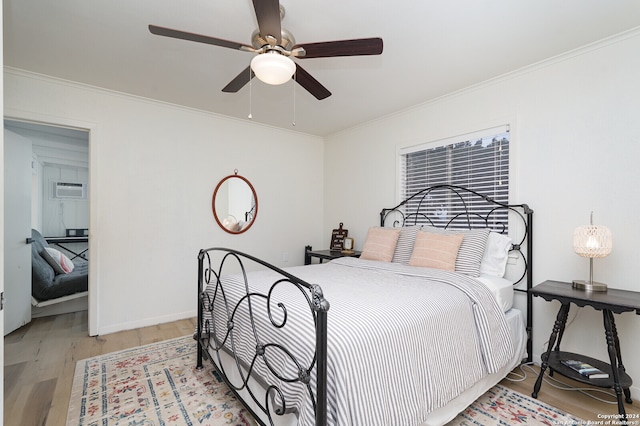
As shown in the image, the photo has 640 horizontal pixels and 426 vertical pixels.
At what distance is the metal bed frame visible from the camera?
1162mm

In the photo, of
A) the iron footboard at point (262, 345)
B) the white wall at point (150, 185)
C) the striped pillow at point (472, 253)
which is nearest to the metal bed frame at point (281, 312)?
the iron footboard at point (262, 345)

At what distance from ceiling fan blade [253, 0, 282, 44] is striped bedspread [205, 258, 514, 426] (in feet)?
4.88

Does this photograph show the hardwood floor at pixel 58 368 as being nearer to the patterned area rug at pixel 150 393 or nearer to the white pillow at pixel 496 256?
the patterned area rug at pixel 150 393

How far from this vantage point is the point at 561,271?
2.42m

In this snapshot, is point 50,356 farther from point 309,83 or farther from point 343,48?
point 343,48

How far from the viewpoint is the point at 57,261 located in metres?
4.23

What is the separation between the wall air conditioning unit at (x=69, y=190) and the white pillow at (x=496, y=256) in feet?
21.6

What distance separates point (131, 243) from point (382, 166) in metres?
3.02

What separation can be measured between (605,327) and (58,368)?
394 centimetres

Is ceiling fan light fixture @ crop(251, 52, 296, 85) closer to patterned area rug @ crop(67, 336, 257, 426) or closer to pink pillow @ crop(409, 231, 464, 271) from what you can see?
pink pillow @ crop(409, 231, 464, 271)

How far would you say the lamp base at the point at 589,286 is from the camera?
2.07m

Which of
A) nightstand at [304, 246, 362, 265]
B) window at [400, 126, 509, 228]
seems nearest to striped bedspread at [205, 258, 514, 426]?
window at [400, 126, 509, 228]

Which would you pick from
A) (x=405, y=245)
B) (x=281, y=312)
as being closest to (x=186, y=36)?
(x=281, y=312)

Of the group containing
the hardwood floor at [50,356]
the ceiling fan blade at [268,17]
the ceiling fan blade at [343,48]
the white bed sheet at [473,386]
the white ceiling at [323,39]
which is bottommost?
the hardwood floor at [50,356]
